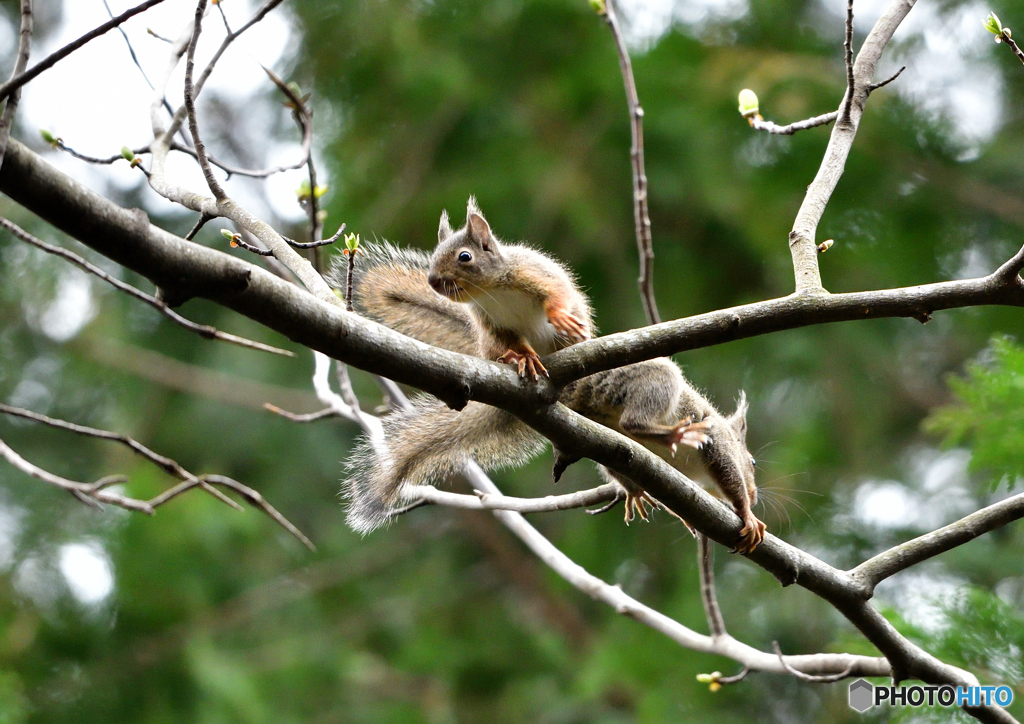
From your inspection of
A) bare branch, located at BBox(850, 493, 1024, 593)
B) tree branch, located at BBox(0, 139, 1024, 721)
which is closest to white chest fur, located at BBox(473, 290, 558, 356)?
tree branch, located at BBox(0, 139, 1024, 721)

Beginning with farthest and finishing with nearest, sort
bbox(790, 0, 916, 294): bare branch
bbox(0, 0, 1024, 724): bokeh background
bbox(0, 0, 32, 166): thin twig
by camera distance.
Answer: bbox(0, 0, 1024, 724): bokeh background
bbox(790, 0, 916, 294): bare branch
bbox(0, 0, 32, 166): thin twig

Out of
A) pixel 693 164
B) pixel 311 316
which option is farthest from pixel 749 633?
pixel 311 316

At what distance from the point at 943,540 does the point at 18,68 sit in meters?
1.96

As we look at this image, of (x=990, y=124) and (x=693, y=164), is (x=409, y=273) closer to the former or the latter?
(x=693, y=164)

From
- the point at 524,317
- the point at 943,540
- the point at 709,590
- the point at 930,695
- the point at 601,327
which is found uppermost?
the point at 601,327

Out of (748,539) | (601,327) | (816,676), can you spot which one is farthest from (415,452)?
(601,327)

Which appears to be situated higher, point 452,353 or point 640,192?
point 640,192

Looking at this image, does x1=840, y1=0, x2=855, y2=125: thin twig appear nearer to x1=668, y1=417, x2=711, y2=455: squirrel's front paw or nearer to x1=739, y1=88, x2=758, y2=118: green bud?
x1=739, y1=88, x2=758, y2=118: green bud

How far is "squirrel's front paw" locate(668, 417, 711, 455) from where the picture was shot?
96.8 inches

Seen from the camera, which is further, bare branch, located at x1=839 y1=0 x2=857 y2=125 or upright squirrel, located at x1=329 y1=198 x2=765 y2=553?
upright squirrel, located at x1=329 y1=198 x2=765 y2=553

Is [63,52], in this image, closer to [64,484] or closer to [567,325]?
[64,484]

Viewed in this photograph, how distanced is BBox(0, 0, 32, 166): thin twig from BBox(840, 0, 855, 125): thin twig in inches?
61.7

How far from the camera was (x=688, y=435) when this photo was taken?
2.46 metres

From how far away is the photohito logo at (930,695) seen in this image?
2.19 metres
